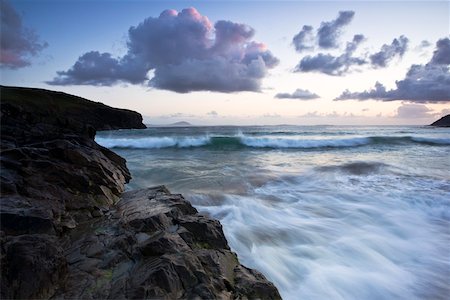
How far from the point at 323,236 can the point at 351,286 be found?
5.35 ft

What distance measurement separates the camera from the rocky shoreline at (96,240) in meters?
2.51

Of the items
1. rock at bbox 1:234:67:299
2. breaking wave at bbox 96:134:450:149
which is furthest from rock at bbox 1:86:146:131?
rock at bbox 1:234:67:299

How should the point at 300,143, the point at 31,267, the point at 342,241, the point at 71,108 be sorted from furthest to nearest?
1. the point at 71,108
2. the point at 300,143
3. the point at 342,241
4. the point at 31,267

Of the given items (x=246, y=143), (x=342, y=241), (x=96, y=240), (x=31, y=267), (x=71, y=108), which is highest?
(x=71, y=108)

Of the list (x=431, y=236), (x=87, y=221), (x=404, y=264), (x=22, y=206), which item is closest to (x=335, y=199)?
(x=431, y=236)

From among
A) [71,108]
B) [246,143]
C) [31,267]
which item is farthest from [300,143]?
[71,108]

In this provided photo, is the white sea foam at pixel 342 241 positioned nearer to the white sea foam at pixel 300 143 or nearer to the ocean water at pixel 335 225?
the ocean water at pixel 335 225

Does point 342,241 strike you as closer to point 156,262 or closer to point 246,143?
point 156,262

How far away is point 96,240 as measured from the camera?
11.2 feet

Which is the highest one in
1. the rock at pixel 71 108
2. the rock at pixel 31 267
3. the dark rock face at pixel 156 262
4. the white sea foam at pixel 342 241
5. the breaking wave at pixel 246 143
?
the rock at pixel 71 108

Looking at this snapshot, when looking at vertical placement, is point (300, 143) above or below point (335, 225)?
above

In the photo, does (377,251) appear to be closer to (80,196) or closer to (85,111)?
(80,196)

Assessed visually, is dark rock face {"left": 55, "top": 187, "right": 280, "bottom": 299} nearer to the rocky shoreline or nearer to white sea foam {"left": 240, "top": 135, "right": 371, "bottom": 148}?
the rocky shoreline

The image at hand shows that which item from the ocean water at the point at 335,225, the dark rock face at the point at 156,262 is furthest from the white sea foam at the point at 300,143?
the dark rock face at the point at 156,262
